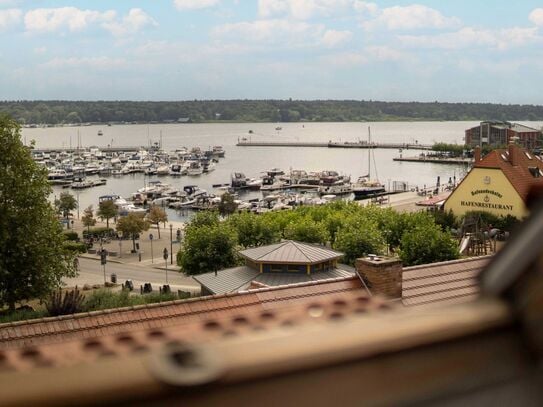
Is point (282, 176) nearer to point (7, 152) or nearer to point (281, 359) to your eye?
point (7, 152)

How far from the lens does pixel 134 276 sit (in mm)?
29047

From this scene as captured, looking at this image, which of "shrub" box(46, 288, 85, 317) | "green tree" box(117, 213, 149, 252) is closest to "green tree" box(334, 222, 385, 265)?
"shrub" box(46, 288, 85, 317)

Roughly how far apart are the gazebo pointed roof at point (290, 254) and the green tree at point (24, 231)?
5131mm

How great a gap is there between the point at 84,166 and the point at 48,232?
73236 millimetres

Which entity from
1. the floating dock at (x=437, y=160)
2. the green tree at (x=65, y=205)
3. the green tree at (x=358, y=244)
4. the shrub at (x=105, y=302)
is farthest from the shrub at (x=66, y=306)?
the floating dock at (x=437, y=160)

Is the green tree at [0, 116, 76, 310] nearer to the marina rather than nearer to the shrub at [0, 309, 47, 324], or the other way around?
the shrub at [0, 309, 47, 324]

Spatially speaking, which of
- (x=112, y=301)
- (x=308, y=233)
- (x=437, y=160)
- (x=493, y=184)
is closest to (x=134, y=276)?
(x=308, y=233)

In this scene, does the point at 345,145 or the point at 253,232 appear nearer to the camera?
the point at 253,232

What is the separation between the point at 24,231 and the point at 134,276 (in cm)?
1049

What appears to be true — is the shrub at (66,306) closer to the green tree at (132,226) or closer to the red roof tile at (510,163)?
the green tree at (132,226)

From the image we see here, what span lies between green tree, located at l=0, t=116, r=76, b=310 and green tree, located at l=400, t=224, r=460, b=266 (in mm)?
10747

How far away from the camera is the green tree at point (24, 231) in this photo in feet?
61.2

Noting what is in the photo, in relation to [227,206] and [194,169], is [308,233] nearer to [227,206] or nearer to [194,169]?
[227,206]

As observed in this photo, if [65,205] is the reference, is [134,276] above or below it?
below
